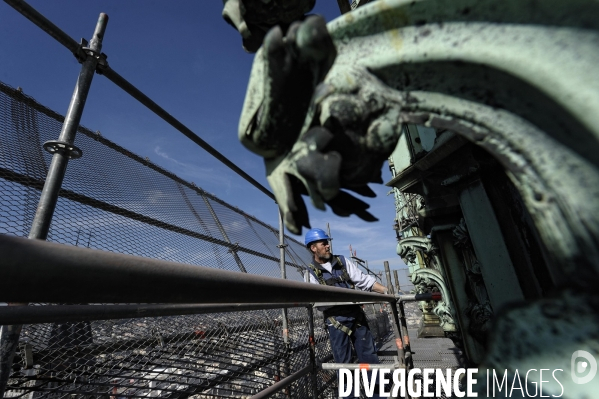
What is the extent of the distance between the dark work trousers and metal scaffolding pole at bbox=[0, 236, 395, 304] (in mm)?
3080

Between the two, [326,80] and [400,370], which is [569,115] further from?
[400,370]

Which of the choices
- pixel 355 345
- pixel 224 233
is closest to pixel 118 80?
pixel 224 233

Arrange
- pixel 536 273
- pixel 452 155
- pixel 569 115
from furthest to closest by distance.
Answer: pixel 452 155 → pixel 536 273 → pixel 569 115

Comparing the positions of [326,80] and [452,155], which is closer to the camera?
[326,80]

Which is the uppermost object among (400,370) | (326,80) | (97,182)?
(97,182)

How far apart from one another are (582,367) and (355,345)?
322cm

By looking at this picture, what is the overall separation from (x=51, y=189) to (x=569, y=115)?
1.71 metres

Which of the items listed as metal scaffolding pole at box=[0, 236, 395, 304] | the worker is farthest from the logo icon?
the worker

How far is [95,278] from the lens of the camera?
0.39 m

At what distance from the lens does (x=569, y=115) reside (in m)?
0.45

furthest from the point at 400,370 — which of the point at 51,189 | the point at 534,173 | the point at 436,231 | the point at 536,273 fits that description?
the point at 51,189

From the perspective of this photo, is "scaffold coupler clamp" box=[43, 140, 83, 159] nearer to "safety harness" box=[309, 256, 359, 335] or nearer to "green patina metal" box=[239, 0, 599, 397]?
"green patina metal" box=[239, 0, 599, 397]

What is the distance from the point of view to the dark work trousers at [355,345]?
10.8 feet

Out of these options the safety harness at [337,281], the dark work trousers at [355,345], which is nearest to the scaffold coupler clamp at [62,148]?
the safety harness at [337,281]
